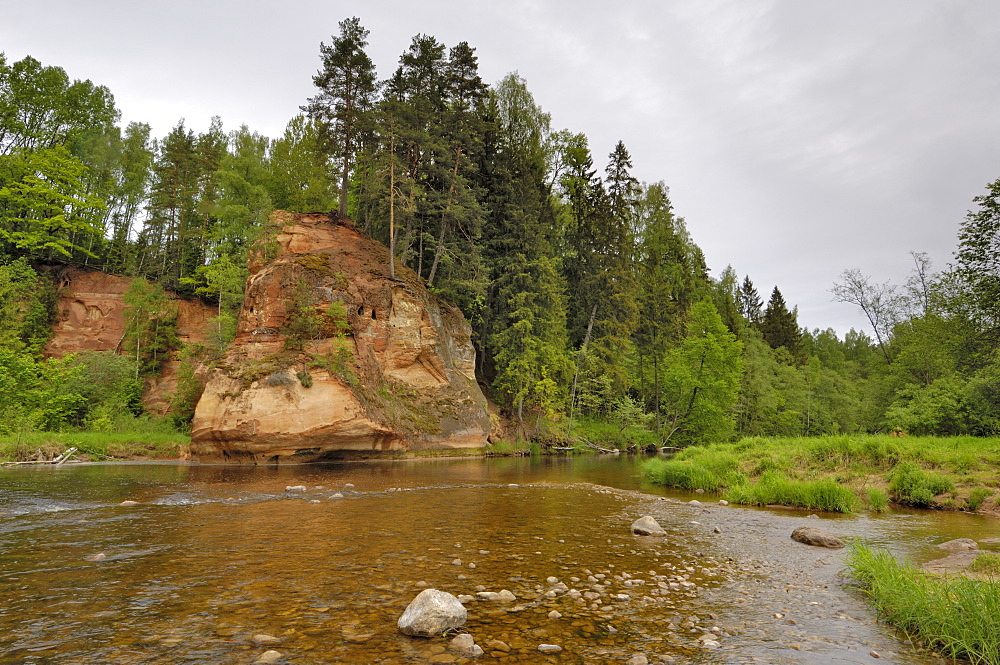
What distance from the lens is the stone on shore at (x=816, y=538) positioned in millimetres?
8961

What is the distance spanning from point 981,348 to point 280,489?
34.4m

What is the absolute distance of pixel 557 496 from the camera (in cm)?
1481

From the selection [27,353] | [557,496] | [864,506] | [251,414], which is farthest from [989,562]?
[27,353]

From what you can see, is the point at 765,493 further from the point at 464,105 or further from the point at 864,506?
the point at 464,105

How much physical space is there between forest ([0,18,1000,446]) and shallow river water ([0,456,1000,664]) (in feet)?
71.2

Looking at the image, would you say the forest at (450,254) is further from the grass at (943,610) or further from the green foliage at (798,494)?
the grass at (943,610)

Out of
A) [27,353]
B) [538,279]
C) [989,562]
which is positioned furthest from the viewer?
[538,279]

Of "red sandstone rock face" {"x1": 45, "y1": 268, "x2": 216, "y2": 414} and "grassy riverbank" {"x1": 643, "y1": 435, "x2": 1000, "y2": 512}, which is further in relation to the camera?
"red sandstone rock face" {"x1": 45, "y1": 268, "x2": 216, "y2": 414}

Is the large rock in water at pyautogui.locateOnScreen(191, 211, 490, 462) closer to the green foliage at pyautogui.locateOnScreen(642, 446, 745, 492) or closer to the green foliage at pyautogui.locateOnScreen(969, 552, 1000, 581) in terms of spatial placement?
the green foliage at pyautogui.locateOnScreen(642, 446, 745, 492)

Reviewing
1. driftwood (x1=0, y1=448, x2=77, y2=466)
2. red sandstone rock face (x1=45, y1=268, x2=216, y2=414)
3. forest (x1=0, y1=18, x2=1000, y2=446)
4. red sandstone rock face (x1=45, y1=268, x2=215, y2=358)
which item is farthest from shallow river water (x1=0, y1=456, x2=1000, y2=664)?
red sandstone rock face (x1=45, y1=268, x2=215, y2=358)

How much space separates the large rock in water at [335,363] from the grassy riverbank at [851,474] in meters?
15.6

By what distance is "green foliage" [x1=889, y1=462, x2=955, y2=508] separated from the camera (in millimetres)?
13703

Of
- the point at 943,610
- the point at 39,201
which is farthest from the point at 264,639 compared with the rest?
the point at 39,201

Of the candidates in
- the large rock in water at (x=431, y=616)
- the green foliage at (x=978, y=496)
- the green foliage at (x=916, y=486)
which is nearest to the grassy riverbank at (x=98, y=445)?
the large rock in water at (x=431, y=616)
